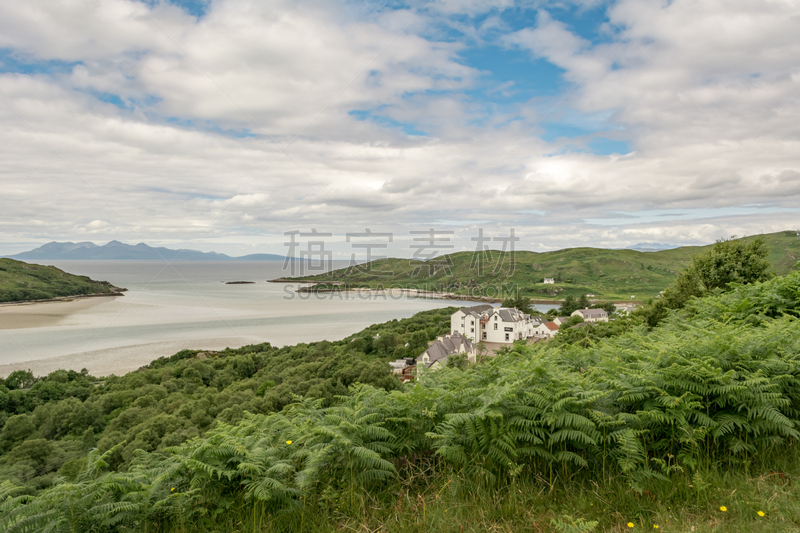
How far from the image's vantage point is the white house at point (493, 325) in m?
44.1

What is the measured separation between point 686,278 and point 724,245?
7.33 feet

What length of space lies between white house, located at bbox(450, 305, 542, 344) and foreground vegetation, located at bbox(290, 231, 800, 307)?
2374 inches

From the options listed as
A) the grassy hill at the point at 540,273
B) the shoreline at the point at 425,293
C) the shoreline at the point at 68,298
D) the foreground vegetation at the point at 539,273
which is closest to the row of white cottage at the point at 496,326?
the shoreline at the point at 425,293

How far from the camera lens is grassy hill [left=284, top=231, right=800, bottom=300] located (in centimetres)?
11850

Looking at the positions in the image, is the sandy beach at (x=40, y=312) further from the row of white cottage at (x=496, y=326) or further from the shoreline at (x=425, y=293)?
the row of white cottage at (x=496, y=326)

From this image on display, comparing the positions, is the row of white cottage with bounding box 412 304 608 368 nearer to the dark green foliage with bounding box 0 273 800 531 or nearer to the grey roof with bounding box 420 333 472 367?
the grey roof with bounding box 420 333 472 367

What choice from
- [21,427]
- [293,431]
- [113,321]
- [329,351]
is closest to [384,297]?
[113,321]

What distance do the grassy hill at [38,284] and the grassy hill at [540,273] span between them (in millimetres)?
56454

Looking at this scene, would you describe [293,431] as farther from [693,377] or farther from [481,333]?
[481,333]

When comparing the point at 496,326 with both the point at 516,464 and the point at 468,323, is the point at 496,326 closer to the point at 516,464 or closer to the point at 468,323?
the point at 468,323

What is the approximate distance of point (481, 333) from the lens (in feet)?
151

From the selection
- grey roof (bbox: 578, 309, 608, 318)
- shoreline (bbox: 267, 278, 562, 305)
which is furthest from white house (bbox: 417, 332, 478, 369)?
shoreline (bbox: 267, 278, 562, 305)

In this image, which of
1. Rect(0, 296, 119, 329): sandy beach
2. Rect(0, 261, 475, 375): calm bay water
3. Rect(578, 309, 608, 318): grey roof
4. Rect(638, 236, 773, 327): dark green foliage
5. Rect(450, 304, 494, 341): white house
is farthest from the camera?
Rect(0, 296, 119, 329): sandy beach

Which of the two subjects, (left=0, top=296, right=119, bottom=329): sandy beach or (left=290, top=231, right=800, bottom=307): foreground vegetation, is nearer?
(left=0, top=296, right=119, bottom=329): sandy beach
